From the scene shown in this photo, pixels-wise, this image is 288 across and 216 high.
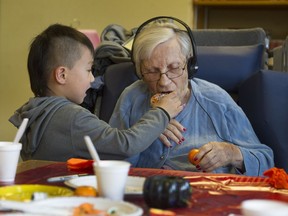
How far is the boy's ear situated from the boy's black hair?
0.01m

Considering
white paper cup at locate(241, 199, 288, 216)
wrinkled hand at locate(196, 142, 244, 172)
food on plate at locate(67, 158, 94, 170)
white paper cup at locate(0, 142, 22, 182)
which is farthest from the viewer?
wrinkled hand at locate(196, 142, 244, 172)

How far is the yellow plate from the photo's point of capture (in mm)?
934

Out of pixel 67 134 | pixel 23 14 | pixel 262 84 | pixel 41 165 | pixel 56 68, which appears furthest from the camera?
pixel 23 14

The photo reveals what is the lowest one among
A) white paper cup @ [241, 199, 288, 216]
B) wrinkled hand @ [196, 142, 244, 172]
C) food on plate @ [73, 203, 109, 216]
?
wrinkled hand @ [196, 142, 244, 172]

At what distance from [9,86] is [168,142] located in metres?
2.76

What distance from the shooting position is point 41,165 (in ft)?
4.33

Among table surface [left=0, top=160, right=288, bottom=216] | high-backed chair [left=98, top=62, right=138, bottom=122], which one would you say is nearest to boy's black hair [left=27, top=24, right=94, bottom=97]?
table surface [left=0, top=160, right=288, bottom=216]

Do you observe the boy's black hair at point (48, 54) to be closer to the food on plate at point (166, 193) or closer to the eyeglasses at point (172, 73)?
the eyeglasses at point (172, 73)

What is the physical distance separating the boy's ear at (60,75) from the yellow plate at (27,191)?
0.75 meters

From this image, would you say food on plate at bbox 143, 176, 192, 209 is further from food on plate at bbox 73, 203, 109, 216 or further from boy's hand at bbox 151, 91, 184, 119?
boy's hand at bbox 151, 91, 184, 119

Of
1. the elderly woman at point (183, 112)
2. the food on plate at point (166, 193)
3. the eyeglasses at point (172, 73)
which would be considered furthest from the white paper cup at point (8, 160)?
the eyeglasses at point (172, 73)

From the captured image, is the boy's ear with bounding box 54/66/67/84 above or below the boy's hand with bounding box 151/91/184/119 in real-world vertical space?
above

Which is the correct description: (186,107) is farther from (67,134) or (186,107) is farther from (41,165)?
(41,165)

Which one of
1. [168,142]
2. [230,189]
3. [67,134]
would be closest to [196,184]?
[230,189]
